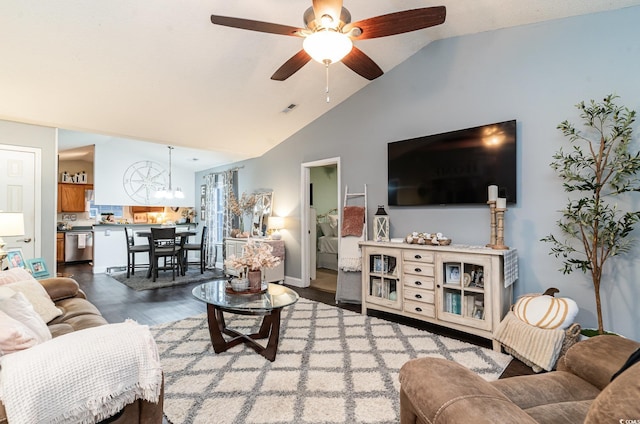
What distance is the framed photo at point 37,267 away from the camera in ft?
12.0

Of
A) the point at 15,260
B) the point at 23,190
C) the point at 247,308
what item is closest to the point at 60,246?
the point at 23,190

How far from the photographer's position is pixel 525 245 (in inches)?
120

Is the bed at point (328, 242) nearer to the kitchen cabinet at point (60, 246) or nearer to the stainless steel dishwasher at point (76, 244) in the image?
the stainless steel dishwasher at point (76, 244)

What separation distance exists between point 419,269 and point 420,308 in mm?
405

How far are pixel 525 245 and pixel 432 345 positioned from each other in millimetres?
1339

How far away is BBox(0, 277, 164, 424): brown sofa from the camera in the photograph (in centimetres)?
129

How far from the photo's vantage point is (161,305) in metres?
4.10

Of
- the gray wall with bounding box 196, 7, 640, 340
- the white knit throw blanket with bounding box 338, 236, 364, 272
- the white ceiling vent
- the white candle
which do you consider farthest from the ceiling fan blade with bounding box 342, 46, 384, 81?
the white knit throw blanket with bounding box 338, 236, 364, 272

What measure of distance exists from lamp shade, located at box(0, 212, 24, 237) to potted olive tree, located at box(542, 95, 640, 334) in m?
4.94

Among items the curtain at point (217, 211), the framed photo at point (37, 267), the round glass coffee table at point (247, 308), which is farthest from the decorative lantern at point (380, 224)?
the framed photo at point (37, 267)

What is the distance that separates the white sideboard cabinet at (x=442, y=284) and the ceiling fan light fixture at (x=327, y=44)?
6.84ft

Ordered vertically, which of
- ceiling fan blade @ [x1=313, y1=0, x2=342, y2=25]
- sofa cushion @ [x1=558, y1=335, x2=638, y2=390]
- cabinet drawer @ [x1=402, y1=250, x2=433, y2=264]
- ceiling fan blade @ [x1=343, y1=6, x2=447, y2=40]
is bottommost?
sofa cushion @ [x1=558, y1=335, x2=638, y2=390]

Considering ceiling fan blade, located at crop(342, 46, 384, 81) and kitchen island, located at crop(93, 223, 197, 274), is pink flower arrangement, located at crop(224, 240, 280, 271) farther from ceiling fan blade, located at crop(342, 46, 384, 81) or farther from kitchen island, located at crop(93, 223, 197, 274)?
kitchen island, located at crop(93, 223, 197, 274)

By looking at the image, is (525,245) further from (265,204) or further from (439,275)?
(265,204)
